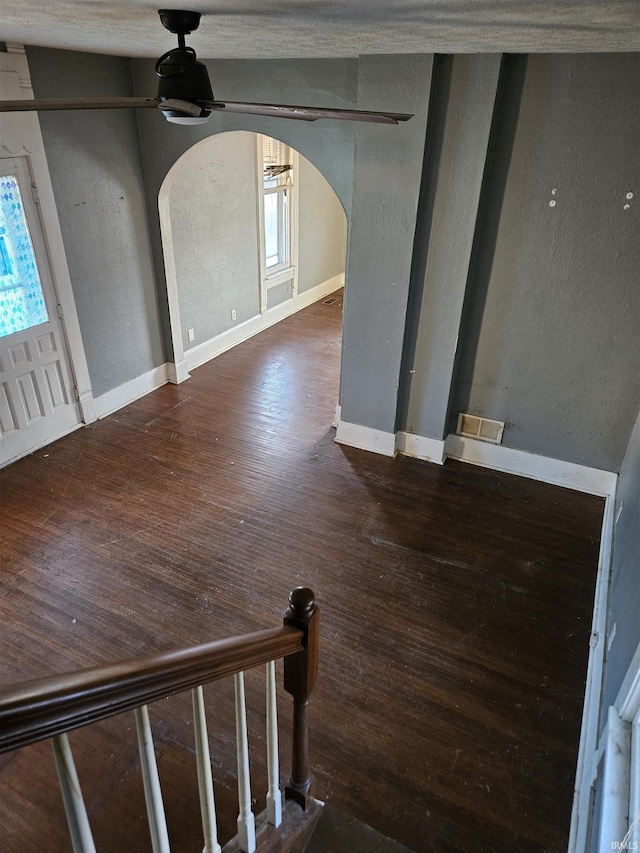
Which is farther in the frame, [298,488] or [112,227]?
[112,227]

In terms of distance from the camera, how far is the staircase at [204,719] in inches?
31.7

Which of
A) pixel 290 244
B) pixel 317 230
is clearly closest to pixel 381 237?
pixel 290 244

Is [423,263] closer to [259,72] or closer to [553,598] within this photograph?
[259,72]

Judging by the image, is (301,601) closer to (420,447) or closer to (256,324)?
(420,447)

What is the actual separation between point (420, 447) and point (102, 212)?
10.1ft

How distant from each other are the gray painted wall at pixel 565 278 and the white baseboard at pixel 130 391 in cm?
284

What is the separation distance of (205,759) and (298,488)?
276 cm

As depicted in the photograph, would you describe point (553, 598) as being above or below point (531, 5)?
below

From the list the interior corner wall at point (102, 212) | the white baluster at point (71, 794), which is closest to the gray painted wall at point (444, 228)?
the interior corner wall at point (102, 212)

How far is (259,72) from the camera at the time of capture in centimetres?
371

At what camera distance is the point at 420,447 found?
Answer: 4297 millimetres

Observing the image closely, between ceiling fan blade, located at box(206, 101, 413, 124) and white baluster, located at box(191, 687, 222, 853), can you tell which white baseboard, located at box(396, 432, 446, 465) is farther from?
white baluster, located at box(191, 687, 222, 853)

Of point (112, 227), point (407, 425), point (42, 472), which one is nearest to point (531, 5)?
point (407, 425)

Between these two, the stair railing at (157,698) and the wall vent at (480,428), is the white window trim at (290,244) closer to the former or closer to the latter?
the wall vent at (480,428)
